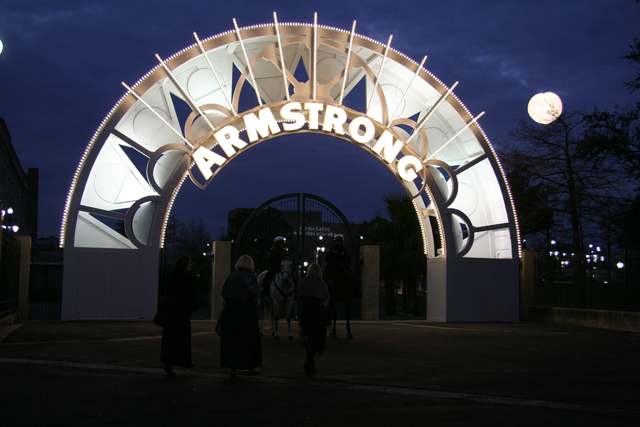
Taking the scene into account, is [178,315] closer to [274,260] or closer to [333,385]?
[333,385]

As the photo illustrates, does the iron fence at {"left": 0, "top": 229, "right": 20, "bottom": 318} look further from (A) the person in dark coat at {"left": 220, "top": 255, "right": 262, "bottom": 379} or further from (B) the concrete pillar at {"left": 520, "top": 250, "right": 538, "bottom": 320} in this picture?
(B) the concrete pillar at {"left": 520, "top": 250, "right": 538, "bottom": 320}

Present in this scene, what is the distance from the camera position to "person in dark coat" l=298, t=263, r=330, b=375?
26.7 ft

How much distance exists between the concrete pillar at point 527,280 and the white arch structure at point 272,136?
1.16 meters

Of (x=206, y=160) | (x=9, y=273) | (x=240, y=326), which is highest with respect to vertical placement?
(x=206, y=160)

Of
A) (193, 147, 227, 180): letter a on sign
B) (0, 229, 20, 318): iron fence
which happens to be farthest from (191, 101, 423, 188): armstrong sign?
(0, 229, 20, 318): iron fence

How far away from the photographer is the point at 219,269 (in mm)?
17906

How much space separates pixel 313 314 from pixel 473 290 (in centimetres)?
1132

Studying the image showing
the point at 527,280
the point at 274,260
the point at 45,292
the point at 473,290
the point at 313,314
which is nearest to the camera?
the point at 313,314

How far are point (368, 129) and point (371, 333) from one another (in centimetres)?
Result: 631

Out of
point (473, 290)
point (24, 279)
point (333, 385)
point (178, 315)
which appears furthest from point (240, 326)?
point (473, 290)

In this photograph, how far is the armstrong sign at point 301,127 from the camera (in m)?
17.1

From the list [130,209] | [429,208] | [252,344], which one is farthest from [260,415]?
[429,208]

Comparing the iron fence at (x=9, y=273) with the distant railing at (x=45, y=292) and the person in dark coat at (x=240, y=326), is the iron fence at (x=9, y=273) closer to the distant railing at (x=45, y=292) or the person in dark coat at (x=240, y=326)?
the distant railing at (x=45, y=292)

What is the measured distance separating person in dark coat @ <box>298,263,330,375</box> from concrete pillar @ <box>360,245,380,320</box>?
10.5 metres
